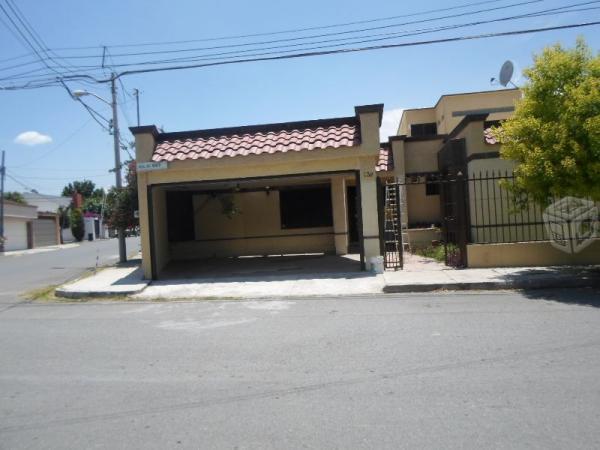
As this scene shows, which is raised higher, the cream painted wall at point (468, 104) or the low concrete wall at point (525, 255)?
the cream painted wall at point (468, 104)

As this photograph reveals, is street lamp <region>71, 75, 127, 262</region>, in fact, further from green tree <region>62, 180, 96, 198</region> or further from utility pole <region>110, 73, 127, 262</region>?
green tree <region>62, 180, 96, 198</region>

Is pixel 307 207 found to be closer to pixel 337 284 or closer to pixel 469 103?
pixel 337 284

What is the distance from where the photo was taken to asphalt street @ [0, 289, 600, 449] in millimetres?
3836

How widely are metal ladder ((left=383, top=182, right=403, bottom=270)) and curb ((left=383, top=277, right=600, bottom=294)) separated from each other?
2292 millimetres

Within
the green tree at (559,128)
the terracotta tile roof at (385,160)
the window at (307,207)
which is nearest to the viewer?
the green tree at (559,128)

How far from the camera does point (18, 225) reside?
4059 centimetres

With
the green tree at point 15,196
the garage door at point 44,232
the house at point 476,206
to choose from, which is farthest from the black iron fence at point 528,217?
the green tree at point 15,196

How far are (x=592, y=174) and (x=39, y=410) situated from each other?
9.07m

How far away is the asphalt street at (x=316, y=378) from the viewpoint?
3.84 metres

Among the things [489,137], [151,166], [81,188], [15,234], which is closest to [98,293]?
[151,166]

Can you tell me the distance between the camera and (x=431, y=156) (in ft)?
59.7

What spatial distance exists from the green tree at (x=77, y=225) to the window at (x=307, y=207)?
41138 millimetres

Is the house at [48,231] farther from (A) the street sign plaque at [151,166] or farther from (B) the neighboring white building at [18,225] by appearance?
(A) the street sign plaque at [151,166]

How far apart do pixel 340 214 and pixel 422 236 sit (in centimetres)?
295
